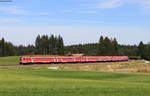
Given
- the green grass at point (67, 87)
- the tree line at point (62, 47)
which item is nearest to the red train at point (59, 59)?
the green grass at point (67, 87)

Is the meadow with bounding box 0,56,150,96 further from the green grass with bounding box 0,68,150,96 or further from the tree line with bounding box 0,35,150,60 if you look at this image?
the tree line with bounding box 0,35,150,60

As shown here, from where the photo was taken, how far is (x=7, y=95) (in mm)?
14141

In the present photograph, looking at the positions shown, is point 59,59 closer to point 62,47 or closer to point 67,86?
point 67,86

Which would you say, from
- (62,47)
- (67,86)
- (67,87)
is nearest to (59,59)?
(67,86)

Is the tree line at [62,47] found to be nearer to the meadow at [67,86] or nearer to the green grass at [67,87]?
the meadow at [67,86]

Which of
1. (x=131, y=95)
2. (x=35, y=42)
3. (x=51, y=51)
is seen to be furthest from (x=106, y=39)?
(x=131, y=95)

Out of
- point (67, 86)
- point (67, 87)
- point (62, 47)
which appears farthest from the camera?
point (62, 47)

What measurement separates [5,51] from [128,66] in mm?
117948

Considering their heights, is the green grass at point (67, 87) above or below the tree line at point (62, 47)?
below

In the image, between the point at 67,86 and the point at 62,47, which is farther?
the point at 62,47

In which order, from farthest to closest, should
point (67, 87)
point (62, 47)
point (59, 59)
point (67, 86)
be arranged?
point (62, 47) < point (59, 59) < point (67, 86) < point (67, 87)

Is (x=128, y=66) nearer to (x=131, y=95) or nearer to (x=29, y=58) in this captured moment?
(x=29, y=58)

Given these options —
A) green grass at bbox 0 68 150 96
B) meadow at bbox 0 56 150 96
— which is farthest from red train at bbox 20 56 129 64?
green grass at bbox 0 68 150 96

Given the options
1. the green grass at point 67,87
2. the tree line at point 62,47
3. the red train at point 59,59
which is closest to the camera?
the green grass at point 67,87
